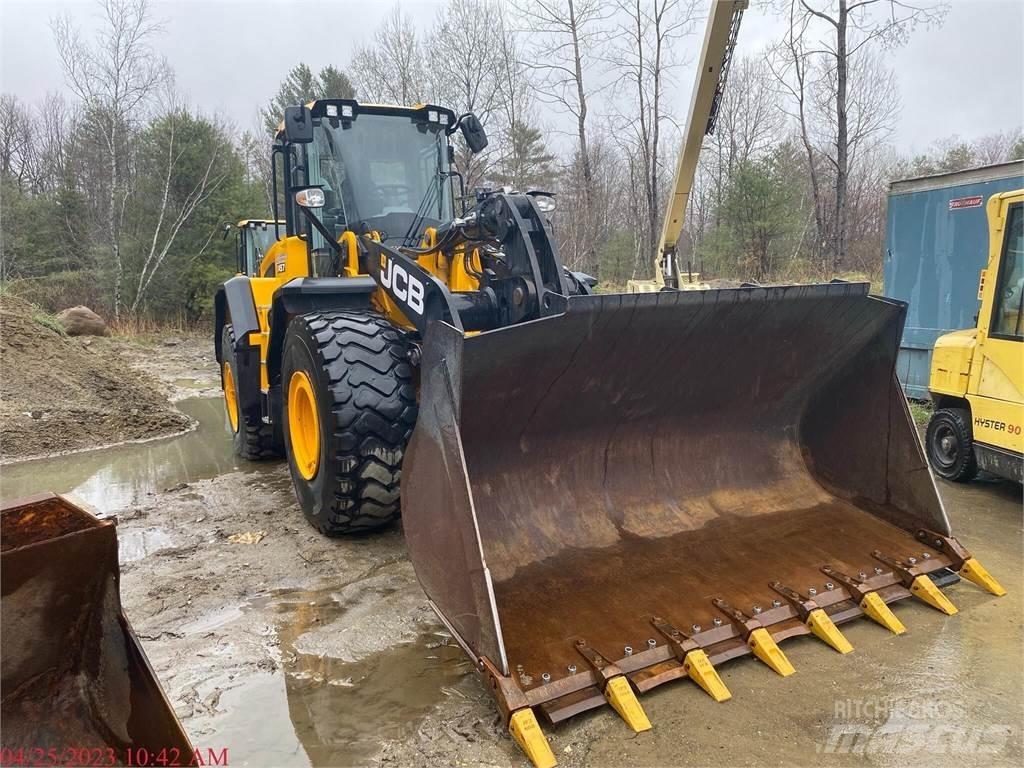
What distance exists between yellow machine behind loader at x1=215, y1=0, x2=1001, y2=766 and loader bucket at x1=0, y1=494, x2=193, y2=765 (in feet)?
3.47

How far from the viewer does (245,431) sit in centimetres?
609

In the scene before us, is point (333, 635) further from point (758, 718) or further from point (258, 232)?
point (258, 232)

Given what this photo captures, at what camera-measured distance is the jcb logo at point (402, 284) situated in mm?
3476

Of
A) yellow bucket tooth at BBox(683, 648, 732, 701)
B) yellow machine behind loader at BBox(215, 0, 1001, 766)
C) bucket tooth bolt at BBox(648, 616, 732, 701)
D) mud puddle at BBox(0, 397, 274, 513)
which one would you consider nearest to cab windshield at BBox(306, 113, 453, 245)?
yellow machine behind loader at BBox(215, 0, 1001, 766)

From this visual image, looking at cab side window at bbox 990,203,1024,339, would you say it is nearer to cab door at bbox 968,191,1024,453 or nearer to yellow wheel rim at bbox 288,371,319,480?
cab door at bbox 968,191,1024,453

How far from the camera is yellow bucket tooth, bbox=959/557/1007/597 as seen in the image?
11.0ft

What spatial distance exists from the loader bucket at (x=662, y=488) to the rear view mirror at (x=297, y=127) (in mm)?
2247

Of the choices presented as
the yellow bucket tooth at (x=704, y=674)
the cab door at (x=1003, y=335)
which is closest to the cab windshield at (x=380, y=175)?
the yellow bucket tooth at (x=704, y=674)

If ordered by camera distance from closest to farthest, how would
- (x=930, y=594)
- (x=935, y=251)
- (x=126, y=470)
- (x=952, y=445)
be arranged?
(x=930, y=594) < (x=952, y=445) < (x=126, y=470) < (x=935, y=251)

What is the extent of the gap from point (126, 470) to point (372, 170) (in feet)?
11.7

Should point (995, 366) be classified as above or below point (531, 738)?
above

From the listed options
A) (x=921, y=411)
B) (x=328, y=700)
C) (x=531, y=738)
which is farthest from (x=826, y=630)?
(x=921, y=411)

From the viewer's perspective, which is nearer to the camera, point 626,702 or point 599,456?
point 626,702

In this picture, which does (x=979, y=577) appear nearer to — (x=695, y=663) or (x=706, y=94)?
(x=695, y=663)
